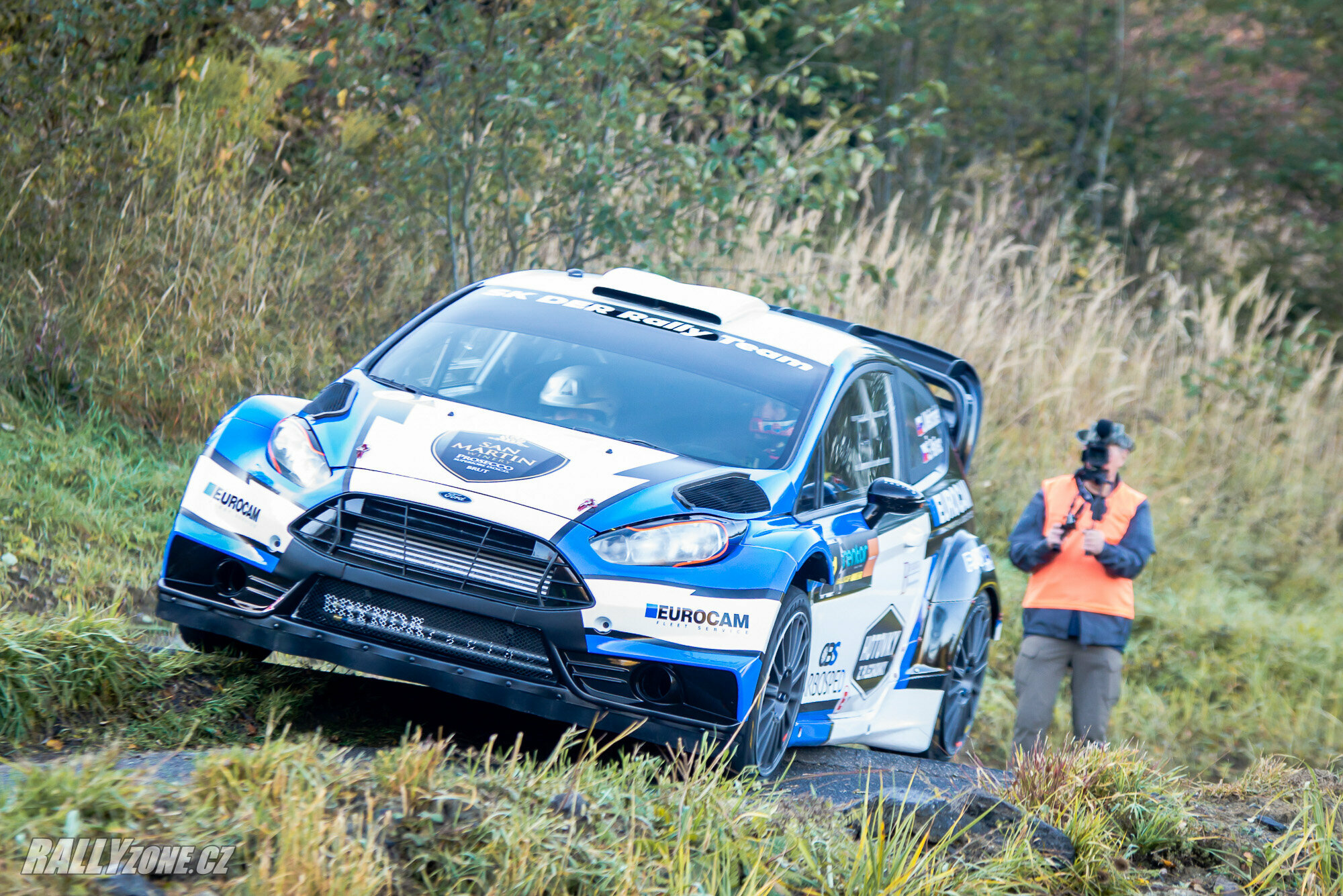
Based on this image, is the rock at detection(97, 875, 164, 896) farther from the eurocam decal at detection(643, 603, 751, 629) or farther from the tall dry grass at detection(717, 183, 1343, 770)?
the tall dry grass at detection(717, 183, 1343, 770)

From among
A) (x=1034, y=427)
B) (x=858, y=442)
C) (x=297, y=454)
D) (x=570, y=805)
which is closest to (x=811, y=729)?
(x=858, y=442)

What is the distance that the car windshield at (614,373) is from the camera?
5355 millimetres

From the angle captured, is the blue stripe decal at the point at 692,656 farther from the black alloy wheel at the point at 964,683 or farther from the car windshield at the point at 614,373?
the black alloy wheel at the point at 964,683

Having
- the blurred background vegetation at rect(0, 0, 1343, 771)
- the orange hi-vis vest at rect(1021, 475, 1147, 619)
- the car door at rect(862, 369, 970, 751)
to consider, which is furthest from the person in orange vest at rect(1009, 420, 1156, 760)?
the blurred background vegetation at rect(0, 0, 1343, 771)

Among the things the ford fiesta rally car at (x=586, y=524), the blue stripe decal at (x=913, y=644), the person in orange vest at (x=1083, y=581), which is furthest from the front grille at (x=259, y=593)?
the person in orange vest at (x=1083, y=581)

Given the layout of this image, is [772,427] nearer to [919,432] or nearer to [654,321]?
[654,321]

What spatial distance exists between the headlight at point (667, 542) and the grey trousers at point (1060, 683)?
3720 millimetres

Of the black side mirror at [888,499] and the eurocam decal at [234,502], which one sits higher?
the black side mirror at [888,499]

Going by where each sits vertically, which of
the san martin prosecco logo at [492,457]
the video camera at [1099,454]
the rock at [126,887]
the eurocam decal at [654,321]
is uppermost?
the eurocam decal at [654,321]

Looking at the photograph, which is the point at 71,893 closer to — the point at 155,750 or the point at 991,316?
the point at 155,750

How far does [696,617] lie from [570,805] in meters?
1.02

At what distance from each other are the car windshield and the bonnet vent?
0.24 meters

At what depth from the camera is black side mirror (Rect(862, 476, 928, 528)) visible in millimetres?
5469

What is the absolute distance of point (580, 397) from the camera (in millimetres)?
5504
